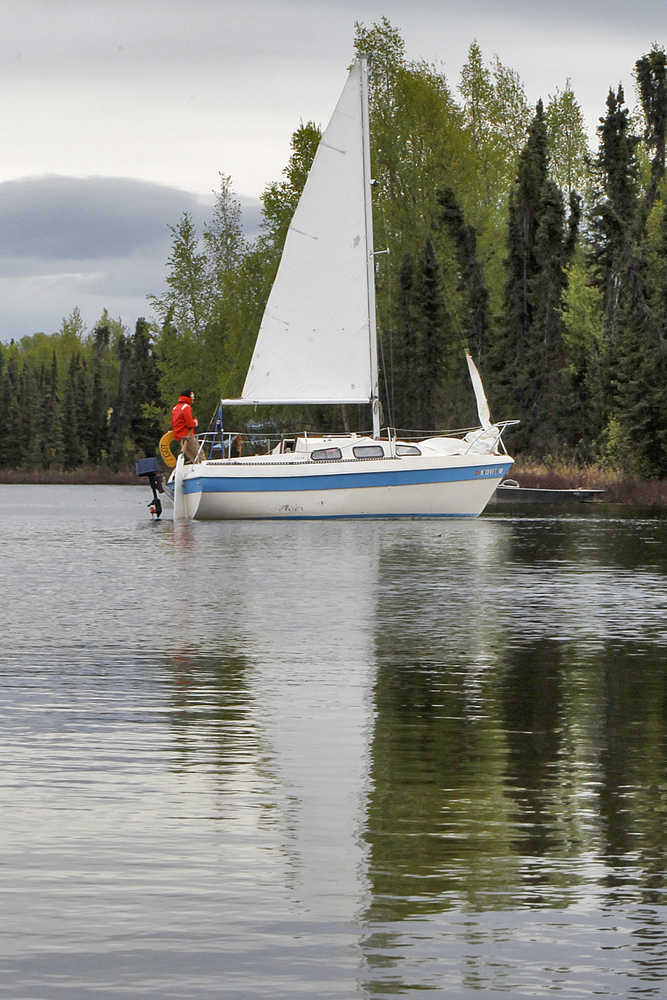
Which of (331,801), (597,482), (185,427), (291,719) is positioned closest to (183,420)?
(185,427)

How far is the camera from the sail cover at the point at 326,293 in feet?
169

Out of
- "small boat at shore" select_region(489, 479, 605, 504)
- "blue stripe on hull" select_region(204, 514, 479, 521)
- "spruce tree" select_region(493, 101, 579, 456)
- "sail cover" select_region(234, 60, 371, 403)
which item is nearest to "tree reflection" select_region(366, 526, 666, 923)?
"blue stripe on hull" select_region(204, 514, 479, 521)

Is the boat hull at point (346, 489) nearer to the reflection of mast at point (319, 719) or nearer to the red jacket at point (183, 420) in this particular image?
the red jacket at point (183, 420)

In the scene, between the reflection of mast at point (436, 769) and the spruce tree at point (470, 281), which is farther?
the spruce tree at point (470, 281)

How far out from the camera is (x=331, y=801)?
899 cm

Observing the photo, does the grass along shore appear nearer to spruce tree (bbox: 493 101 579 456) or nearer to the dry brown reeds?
the dry brown reeds

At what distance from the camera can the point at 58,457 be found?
6954 inches

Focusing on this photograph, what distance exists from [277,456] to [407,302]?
47.0 m

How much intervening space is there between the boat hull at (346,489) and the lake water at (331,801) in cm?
2647

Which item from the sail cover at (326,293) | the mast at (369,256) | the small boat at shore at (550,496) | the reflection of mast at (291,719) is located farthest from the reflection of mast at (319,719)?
the small boat at shore at (550,496)

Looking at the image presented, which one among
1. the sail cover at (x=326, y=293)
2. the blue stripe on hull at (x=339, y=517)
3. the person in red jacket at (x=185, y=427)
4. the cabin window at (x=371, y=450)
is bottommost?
the blue stripe on hull at (x=339, y=517)

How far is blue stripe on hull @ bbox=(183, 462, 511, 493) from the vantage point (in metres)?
47.7

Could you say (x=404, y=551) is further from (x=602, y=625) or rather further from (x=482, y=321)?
(x=482, y=321)

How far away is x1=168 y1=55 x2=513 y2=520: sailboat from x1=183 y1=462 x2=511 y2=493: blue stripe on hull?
0.09 feet
